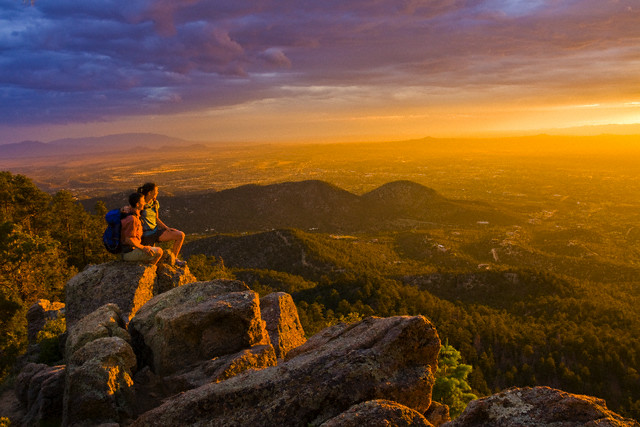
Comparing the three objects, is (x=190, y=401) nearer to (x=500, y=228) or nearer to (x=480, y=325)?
(x=480, y=325)

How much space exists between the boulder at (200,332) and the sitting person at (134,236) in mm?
4966

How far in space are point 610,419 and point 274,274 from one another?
89455 millimetres

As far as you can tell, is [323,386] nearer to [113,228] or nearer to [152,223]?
[113,228]

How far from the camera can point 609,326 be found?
7219cm

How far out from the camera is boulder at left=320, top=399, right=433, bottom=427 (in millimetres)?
8750

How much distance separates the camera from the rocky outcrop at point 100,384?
1240 cm

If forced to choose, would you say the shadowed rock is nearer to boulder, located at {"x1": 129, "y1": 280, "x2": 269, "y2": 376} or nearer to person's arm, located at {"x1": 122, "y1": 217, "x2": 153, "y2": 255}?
person's arm, located at {"x1": 122, "y1": 217, "x2": 153, "y2": 255}

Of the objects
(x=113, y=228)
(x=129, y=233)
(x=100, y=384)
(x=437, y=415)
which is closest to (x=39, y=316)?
(x=113, y=228)

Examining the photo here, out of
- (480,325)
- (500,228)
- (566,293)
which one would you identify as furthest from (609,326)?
(500,228)

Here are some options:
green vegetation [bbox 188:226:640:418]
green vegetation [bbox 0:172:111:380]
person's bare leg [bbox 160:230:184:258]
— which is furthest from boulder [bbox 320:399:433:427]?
green vegetation [bbox 188:226:640:418]

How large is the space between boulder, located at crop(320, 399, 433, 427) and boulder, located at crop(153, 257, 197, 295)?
592 inches

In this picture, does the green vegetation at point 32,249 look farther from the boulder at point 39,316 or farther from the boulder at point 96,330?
the boulder at point 96,330

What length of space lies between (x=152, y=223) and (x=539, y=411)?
61.6 ft

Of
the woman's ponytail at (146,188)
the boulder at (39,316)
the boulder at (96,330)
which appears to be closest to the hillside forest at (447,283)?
the boulder at (39,316)
